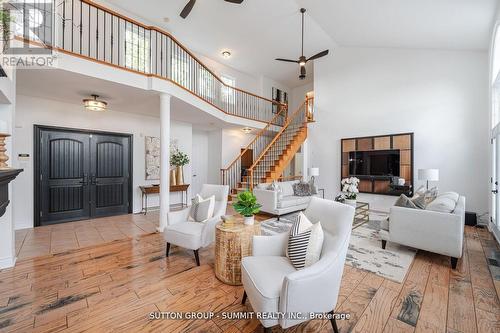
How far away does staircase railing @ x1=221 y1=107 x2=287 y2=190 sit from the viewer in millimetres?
7656

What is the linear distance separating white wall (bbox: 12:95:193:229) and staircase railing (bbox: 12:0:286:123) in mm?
1246

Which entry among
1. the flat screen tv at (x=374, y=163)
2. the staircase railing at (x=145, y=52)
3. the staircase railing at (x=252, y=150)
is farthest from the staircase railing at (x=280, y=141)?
the flat screen tv at (x=374, y=163)

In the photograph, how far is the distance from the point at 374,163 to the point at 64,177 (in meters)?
7.73

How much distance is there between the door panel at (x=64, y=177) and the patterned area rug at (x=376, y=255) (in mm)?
4237

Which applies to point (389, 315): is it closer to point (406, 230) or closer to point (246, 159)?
point (406, 230)

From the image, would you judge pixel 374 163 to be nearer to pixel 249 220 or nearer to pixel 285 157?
pixel 285 157

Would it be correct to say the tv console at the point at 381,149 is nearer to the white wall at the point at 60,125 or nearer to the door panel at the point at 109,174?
the white wall at the point at 60,125

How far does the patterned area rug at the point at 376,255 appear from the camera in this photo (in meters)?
2.60

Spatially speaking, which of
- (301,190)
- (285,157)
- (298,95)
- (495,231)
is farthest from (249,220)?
(298,95)

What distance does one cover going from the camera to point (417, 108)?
18.1 feet

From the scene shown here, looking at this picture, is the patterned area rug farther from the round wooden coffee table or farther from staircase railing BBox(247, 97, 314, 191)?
staircase railing BBox(247, 97, 314, 191)

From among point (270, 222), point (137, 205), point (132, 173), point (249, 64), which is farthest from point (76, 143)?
point (249, 64)

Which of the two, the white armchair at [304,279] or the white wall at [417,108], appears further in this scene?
the white wall at [417,108]

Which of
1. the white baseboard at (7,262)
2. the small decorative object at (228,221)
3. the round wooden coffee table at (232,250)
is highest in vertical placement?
the small decorative object at (228,221)
